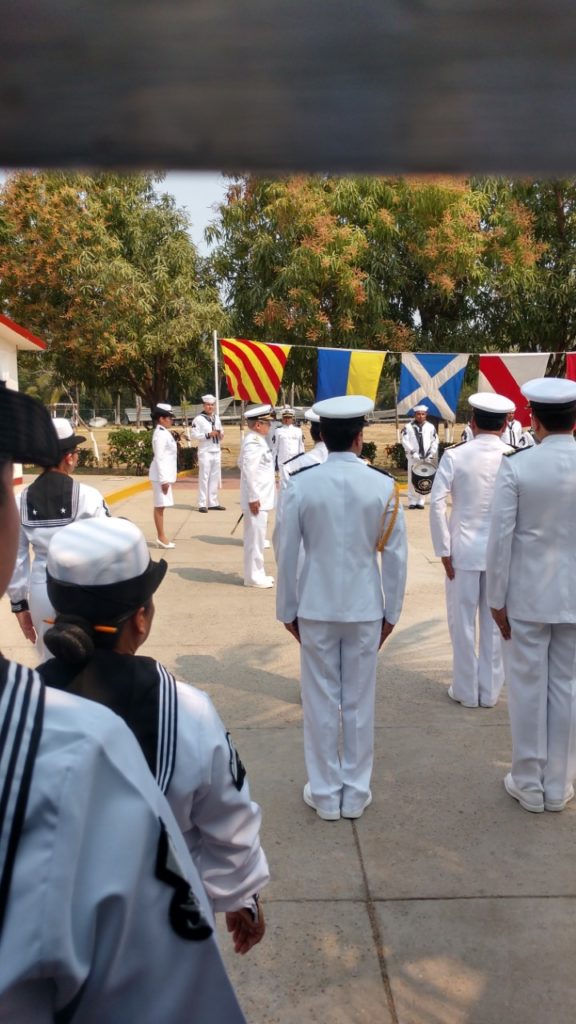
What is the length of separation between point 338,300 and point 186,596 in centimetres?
1253

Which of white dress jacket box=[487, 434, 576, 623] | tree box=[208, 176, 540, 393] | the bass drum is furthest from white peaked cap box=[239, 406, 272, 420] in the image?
tree box=[208, 176, 540, 393]

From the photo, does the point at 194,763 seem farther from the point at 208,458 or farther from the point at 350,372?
the point at 208,458

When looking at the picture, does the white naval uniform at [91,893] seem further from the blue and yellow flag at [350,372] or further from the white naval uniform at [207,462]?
the white naval uniform at [207,462]

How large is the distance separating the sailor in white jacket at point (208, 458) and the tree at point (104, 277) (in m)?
8.16

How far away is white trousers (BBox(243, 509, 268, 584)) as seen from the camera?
8.08m

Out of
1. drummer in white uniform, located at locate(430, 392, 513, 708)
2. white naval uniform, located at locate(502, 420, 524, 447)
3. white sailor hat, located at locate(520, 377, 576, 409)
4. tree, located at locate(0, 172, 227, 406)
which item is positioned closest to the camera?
white sailor hat, located at locate(520, 377, 576, 409)

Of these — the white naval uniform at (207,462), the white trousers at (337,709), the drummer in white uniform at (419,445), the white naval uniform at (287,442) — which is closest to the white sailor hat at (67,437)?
the white trousers at (337,709)

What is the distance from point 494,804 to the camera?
3.80m

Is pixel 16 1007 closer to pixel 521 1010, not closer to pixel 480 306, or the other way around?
pixel 521 1010

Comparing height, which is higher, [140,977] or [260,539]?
[140,977]

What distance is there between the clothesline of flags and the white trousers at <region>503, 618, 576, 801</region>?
8130 millimetres

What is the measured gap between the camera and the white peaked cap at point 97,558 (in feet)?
6.05

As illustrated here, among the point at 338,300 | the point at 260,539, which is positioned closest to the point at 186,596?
the point at 260,539

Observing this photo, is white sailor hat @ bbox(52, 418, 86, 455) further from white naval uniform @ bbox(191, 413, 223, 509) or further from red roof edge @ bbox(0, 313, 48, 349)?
red roof edge @ bbox(0, 313, 48, 349)
